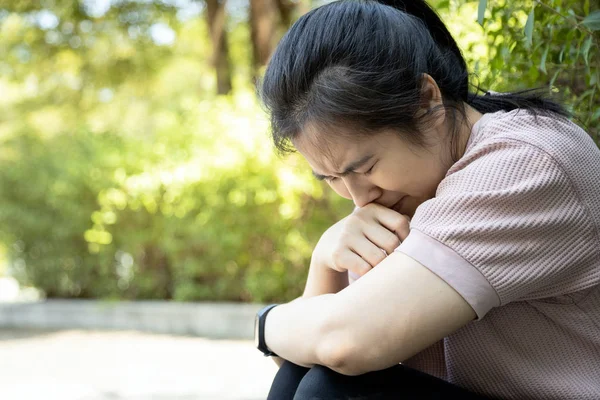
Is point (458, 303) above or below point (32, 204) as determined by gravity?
above

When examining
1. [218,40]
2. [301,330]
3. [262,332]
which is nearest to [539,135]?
[301,330]

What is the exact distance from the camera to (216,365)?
5488mm

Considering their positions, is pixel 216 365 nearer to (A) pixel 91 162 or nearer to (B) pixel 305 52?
(A) pixel 91 162

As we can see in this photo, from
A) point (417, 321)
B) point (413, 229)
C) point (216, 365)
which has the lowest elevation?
point (216, 365)

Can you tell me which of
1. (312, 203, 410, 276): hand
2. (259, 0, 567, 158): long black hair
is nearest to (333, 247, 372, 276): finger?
(312, 203, 410, 276): hand

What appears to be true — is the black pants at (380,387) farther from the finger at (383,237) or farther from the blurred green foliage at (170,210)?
the blurred green foliage at (170,210)

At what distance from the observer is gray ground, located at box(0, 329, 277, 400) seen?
4754 mm

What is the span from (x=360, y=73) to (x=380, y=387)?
0.68m

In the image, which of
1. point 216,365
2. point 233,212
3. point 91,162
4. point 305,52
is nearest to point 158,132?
point 91,162

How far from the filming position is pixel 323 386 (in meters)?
1.65

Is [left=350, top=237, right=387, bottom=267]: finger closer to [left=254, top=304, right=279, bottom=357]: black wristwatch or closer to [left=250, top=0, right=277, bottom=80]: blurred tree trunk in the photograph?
[left=254, top=304, right=279, bottom=357]: black wristwatch

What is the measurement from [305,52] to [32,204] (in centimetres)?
674

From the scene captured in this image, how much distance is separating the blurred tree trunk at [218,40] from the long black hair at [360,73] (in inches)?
315

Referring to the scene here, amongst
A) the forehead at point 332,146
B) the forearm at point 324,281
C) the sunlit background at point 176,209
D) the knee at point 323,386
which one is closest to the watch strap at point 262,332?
the forearm at point 324,281
